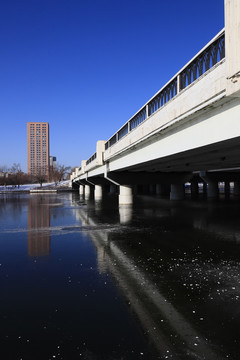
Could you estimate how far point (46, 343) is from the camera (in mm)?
3666

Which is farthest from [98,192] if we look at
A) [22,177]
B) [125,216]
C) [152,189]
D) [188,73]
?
[22,177]

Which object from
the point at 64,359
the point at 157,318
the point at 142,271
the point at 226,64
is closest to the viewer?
the point at 64,359

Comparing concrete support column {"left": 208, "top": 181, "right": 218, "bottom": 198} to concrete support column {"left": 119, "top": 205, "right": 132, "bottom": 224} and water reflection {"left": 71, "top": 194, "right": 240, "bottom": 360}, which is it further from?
water reflection {"left": 71, "top": 194, "right": 240, "bottom": 360}

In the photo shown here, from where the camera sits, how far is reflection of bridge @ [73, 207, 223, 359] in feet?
11.5

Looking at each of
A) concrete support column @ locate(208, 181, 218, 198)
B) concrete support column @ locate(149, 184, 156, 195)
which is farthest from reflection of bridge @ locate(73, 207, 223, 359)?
concrete support column @ locate(149, 184, 156, 195)

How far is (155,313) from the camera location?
14.8ft

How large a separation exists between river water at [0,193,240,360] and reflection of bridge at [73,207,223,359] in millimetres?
14

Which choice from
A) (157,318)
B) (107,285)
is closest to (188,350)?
(157,318)

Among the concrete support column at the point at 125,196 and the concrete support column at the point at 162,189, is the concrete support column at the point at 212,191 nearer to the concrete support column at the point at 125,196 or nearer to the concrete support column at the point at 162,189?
the concrete support column at the point at 162,189

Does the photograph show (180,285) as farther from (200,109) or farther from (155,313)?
(200,109)

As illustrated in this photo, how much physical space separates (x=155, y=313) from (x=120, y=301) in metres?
0.74

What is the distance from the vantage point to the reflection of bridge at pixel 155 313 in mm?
3506

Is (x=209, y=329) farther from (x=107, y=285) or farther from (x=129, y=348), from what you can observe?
(x=107, y=285)

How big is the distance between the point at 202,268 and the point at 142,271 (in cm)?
154
